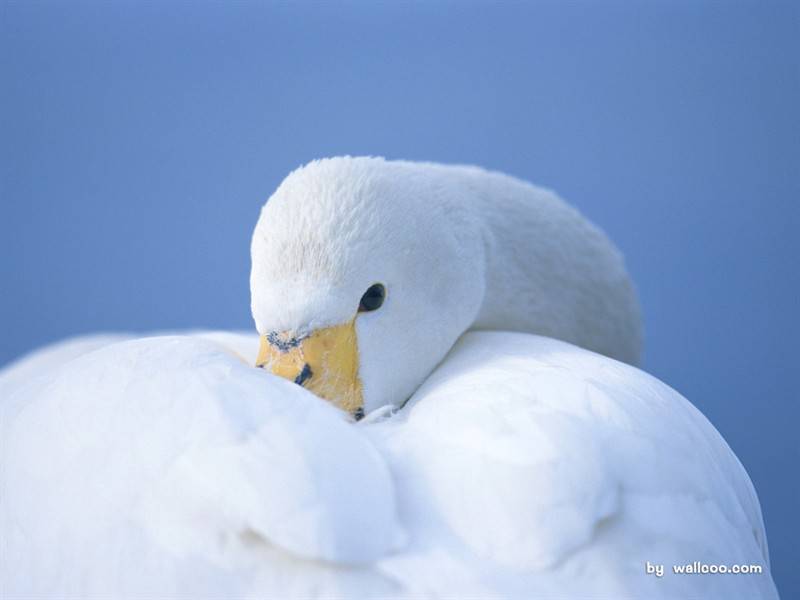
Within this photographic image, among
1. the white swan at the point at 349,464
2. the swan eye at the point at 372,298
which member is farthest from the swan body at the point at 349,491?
the swan eye at the point at 372,298

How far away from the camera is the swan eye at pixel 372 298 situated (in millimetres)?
851

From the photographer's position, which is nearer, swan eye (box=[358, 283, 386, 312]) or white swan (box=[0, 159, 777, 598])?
white swan (box=[0, 159, 777, 598])

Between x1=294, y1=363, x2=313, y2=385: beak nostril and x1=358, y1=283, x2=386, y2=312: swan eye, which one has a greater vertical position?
x1=358, y1=283, x2=386, y2=312: swan eye

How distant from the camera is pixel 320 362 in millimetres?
806

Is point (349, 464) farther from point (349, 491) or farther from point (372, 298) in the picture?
point (372, 298)

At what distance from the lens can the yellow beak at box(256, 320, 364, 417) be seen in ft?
2.64

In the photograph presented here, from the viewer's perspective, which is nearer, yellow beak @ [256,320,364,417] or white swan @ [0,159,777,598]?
white swan @ [0,159,777,598]

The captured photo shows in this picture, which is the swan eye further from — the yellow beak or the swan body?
the swan body

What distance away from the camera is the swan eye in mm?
851

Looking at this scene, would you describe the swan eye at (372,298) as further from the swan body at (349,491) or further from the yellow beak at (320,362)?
the swan body at (349,491)

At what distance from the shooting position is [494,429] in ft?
2.04

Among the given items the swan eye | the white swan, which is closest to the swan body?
the white swan

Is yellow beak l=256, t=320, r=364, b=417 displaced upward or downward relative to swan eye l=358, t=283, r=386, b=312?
downward

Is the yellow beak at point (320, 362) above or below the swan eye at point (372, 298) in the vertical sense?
below
